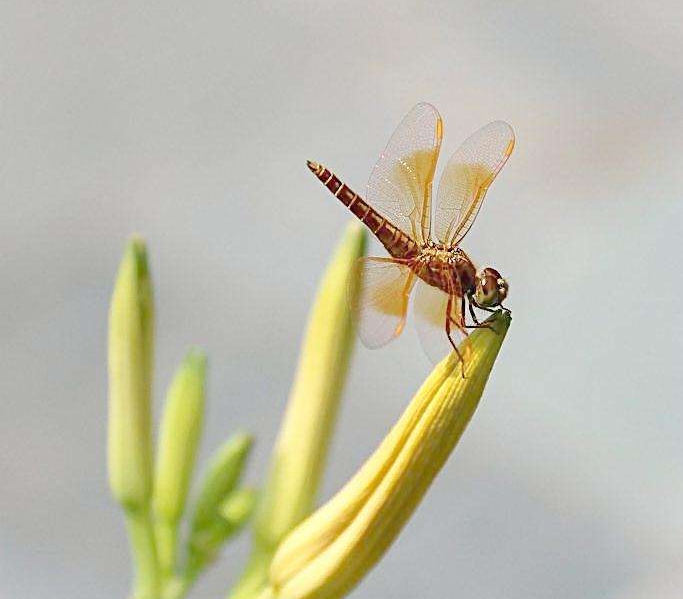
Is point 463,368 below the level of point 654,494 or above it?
above

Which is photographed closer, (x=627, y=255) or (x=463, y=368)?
(x=463, y=368)

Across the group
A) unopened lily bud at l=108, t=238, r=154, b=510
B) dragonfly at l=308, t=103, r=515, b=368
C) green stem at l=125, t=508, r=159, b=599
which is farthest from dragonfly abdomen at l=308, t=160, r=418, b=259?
green stem at l=125, t=508, r=159, b=599

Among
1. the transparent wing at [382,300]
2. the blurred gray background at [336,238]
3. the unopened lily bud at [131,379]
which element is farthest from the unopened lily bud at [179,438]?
the blurred gray background at [336,238]

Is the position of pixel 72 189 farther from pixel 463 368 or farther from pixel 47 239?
Answer: pixel 463 368

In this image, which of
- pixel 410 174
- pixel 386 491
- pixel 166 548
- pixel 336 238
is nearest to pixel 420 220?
pixel 410 174

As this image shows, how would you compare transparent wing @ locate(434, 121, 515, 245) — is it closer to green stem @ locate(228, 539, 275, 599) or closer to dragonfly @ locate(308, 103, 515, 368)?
dragonfly @ locate(308, 103, 515, 368)

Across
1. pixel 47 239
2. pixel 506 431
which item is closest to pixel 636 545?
pixel 506 431
